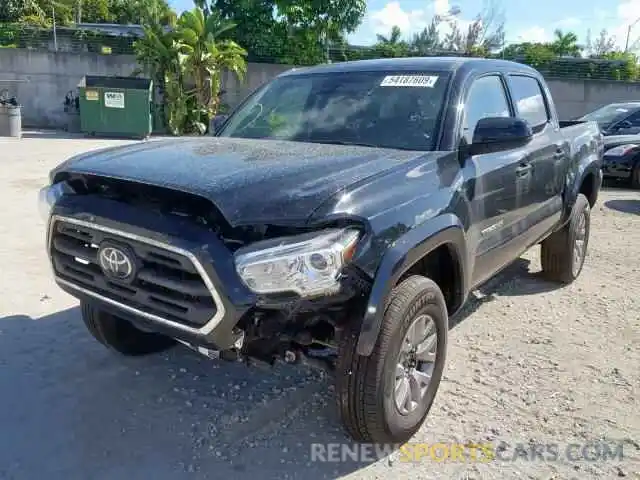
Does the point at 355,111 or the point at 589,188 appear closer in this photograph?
the point at 355,111

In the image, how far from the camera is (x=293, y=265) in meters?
2.24

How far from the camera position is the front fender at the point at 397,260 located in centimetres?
240

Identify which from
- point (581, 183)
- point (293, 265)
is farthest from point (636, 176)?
point (293, 265)

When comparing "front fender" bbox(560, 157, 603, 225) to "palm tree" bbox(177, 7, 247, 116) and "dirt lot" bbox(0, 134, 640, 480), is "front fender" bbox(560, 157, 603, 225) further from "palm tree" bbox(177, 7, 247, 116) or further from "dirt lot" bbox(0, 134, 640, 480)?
"palm tree" bbox(177, 7, 247, 116)

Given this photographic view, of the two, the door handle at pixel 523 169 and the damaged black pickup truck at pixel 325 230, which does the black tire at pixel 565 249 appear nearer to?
the door handle at pixel 523 169

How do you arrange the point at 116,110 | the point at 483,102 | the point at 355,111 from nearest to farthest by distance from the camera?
the point at 355,111
the point at 483,102
the point at 116,110

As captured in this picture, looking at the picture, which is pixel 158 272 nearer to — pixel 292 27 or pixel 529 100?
pixel 529 100

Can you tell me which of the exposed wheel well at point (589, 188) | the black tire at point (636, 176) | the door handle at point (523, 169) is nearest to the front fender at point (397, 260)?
the door handle at point (523, 169)

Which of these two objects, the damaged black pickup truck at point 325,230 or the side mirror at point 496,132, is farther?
the side mirror at point 496,132

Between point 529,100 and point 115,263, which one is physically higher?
point 529,100

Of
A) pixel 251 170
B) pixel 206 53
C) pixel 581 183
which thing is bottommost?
pixel 581 183

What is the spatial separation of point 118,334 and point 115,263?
1.18 metres

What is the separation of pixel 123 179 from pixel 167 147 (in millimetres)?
647

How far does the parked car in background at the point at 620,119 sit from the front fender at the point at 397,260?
999 centimetres
